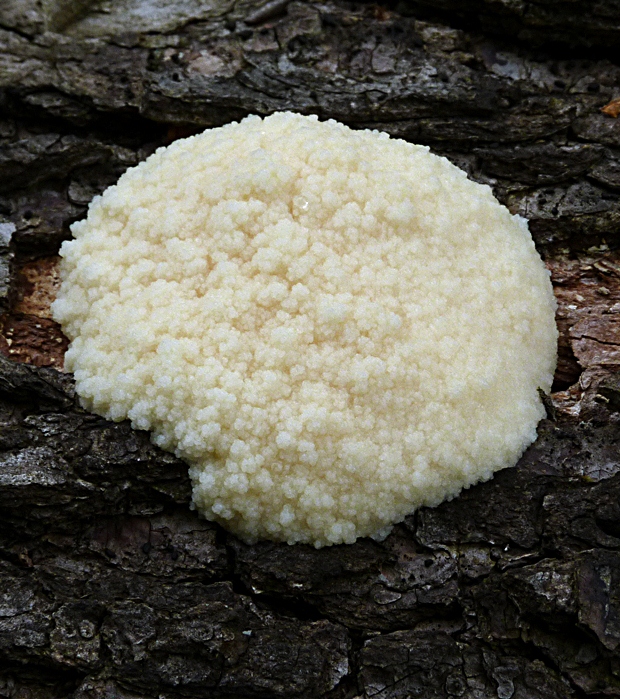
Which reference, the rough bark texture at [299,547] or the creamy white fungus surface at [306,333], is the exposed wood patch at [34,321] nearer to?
the rough bark texture at [299,547]

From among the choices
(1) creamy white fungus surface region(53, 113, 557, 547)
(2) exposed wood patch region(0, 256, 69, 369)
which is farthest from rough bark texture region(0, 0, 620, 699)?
(1) creamy white fungus surface region(53, 113, 557, 547)

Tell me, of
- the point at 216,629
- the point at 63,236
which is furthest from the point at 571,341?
the point at 63,236

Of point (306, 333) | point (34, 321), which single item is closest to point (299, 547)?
point (306, 333)

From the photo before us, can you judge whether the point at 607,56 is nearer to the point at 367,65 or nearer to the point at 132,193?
the point at 367,65

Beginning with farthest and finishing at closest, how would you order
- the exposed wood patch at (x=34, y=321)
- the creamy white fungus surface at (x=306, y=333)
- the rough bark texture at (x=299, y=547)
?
1. the exposed wood patch at (x=34, y=321)
2. the creamy white fungus surface at (x=306, y=333)
3. the rough bark texture at (x=299, y=547)

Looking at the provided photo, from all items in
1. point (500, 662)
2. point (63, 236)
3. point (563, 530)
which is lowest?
point (500, 662)

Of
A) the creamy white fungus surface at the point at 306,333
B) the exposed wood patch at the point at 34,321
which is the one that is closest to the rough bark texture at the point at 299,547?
the exposed wood patch at the point at 34,321
